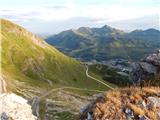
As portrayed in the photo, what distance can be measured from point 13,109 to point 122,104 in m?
8.25

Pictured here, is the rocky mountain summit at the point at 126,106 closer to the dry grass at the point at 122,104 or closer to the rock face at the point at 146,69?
the dry grass at the point at 122,104

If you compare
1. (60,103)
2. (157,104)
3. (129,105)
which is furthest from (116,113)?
(60,103)

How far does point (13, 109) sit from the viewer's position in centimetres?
2669

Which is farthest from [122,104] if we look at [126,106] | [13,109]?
[13,109]

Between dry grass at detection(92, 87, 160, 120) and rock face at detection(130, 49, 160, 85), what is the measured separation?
17225 mm

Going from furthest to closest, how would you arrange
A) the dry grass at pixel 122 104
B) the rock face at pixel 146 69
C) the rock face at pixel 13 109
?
the rock face at pixel 146 69
the rock face at pixel 13 109
the dry grass at pixel 122 104

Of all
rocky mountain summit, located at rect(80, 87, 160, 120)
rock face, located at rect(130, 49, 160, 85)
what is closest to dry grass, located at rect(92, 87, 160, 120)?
rocky mountain summit, located at rect(80, 87, 160, 120)

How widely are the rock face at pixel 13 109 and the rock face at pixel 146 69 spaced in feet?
51.8

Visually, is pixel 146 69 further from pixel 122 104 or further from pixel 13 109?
pixel 122 104

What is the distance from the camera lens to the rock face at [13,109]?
2532 cm

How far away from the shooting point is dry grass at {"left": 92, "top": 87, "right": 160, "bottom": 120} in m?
21.5

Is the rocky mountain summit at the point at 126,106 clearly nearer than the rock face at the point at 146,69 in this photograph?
Yes

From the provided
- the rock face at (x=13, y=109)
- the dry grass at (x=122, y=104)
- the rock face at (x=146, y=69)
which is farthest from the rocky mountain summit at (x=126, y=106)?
the rock face at (x=146, y=69)

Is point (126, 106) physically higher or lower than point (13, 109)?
higher
